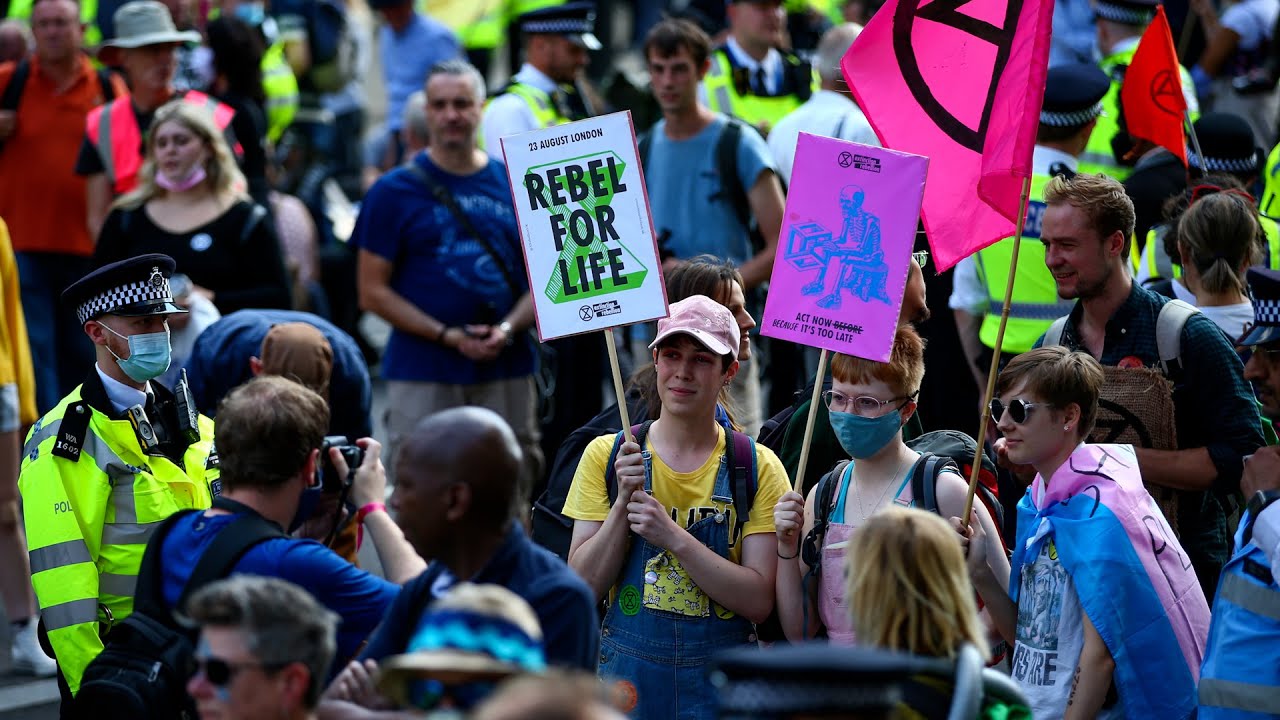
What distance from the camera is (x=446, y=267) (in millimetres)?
8242

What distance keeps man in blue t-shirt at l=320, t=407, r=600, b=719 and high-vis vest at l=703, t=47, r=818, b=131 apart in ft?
22.7

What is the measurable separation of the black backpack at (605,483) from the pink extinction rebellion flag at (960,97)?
1028 millimetres

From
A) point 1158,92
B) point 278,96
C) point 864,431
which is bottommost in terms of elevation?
point 864,431

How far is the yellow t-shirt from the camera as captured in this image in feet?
15.4

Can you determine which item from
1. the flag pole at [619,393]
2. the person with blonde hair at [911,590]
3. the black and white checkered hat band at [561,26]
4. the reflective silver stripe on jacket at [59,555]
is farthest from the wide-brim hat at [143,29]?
the person with blonde hair at [911,590]

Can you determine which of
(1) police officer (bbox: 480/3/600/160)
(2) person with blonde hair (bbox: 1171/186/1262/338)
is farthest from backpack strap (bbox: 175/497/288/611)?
(1) police officer (bbox: 480/3/600/160)

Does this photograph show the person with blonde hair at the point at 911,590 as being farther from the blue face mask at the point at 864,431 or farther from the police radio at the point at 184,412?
the police radio at the point at 184,412

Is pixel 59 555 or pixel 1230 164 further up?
pixel 1230 164

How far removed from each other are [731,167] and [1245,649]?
447 cm

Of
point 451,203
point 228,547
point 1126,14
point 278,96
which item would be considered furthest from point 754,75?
point 228,547

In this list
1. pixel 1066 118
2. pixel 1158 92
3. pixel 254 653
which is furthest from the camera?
pixel 1066 118

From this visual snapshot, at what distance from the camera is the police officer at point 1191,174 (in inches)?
275

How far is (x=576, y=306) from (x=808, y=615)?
3.91ft

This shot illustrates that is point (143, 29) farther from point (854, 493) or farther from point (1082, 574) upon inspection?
point (1082, 574)
